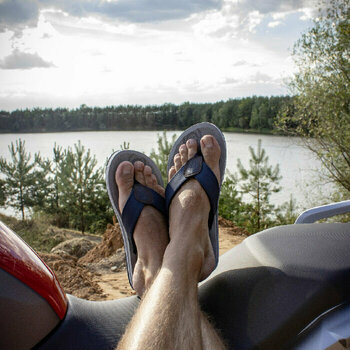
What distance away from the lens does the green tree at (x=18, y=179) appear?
9938mm

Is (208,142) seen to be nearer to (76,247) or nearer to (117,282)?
(117,282)

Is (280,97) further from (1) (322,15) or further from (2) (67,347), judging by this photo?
(2) (67,347)

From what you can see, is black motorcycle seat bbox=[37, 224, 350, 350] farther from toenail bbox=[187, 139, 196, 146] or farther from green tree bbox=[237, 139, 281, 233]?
green tree bbox=[237, 139, 281, 233]

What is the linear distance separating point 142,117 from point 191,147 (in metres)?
5.47

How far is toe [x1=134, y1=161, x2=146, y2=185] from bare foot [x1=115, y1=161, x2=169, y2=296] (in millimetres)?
12

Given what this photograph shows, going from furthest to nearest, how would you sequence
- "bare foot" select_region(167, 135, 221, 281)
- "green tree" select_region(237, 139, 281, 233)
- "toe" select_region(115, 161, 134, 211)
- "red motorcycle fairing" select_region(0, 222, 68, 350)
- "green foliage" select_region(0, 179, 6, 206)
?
"green foliage" select_region(0, 179, 6, 206) < "green tree" select_region(237, 139, 281, 233) < "toe" select_region(115, 161, 134, 211) < "bare foot" select_region(167, 135, 221, 281) < "red motorcycle fairing" select_region(0, 222, 68, 350)

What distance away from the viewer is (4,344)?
25.3 inches

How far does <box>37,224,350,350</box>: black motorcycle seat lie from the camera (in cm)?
71

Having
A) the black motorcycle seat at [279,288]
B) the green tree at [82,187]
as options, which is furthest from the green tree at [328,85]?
the black motorcycle seat at [279,288]

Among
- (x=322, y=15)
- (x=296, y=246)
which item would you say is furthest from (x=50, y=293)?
(x=322, y=15)

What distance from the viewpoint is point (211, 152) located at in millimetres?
1506

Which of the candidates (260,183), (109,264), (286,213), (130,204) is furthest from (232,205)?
(130,204)

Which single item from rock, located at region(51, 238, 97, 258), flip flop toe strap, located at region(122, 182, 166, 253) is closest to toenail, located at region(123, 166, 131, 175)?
flip flop toe strap, located at region(122, 182, 166, 253)

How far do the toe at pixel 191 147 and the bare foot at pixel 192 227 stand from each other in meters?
0.13
